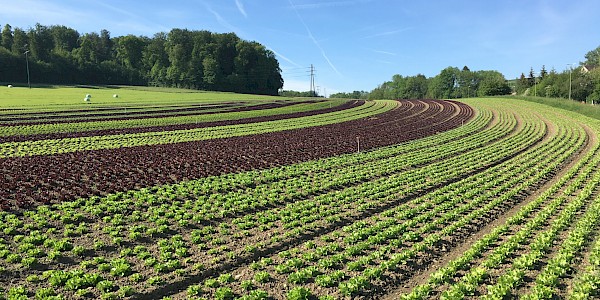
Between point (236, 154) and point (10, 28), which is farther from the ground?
point (10, 28)

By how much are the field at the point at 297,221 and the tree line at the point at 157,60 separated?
380 feet

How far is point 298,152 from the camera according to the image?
107 ft

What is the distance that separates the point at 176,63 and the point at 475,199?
148163mm

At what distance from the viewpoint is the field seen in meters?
10.8

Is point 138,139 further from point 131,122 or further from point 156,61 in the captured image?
point 156,61

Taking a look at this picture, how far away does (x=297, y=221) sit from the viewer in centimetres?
1575

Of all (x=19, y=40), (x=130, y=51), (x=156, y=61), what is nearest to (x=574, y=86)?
(x=156, y=61)

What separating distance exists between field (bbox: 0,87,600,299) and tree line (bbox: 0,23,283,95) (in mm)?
115922

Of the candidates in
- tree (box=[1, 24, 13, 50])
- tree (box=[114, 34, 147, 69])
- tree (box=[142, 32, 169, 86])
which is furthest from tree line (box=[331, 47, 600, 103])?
tree (box=[1, 24, 13, 50])

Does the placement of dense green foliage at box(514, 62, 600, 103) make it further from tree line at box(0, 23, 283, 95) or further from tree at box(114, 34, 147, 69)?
tree at box(114, 34, 147, 69)

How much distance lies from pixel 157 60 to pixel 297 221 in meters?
160

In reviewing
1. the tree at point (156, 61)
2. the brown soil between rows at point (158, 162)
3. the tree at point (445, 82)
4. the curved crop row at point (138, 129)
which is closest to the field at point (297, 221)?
the brown soil between rows at point (158, 162)

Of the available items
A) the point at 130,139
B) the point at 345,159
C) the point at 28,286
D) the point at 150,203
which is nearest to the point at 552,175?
the point at 345,159

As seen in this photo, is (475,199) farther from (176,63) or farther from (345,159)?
(176,63)
